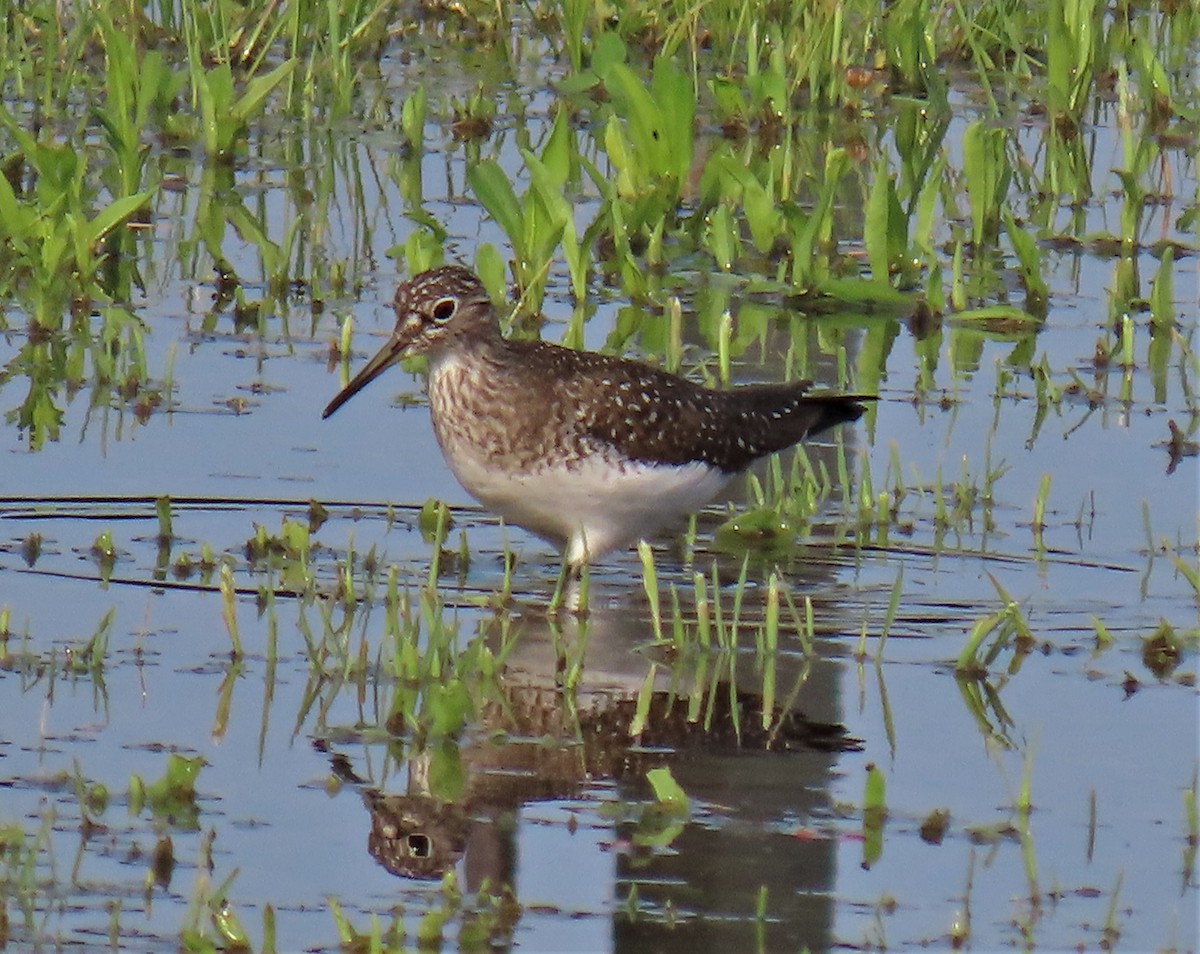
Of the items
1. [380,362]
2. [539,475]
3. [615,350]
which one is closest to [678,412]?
[539,475]

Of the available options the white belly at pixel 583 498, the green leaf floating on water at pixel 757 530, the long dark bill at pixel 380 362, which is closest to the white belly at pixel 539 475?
the white belly at pixel 583 498

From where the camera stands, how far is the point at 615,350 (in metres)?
9.56

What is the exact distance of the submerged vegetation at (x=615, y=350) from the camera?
5.69m

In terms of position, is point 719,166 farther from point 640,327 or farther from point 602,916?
point 602,916

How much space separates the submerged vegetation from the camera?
569cm

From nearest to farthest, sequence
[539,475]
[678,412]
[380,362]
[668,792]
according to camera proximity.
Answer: [668,792]
[539,475]
[380,362]
[678,412]

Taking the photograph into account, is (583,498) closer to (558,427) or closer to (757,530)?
(558,427)

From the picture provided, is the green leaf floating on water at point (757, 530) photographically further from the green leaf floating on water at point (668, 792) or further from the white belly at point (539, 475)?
the green leaf floating on water at point (668, 792)

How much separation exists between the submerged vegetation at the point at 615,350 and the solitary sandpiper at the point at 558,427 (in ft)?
0.65

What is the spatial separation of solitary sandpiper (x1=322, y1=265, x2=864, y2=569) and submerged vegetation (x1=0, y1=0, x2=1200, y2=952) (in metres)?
0.20

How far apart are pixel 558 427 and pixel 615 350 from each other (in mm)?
2176

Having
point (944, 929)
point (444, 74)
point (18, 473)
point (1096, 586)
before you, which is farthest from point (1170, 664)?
point (444, 74)

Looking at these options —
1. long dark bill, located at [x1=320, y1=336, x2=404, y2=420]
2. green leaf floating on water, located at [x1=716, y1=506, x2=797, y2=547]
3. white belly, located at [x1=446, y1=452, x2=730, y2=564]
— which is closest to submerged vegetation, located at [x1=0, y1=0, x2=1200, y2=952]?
green leaf floating on water, located at [x1=716, y1=506, x2=797, y2=547]

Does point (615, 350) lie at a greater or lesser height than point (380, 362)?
greater
